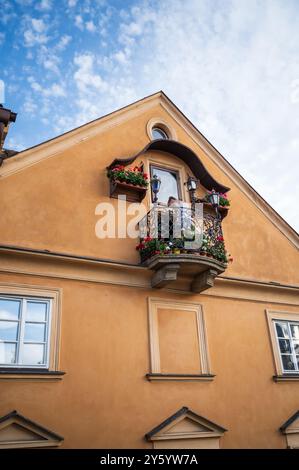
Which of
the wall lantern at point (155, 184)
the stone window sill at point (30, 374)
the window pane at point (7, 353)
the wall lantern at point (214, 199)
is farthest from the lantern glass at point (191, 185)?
the window pane at point (7, 353)

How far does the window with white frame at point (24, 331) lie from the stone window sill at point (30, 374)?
0.14 metres

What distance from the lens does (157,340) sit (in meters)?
10.1

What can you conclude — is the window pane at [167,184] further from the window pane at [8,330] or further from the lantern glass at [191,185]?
the window pane at [8,330]

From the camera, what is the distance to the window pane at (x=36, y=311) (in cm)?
903

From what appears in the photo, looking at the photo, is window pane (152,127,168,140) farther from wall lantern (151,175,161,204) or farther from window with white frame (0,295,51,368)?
window with white frame (0,295,51,368)

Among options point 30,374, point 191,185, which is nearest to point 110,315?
point 30,374

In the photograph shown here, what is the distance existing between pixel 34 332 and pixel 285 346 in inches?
269

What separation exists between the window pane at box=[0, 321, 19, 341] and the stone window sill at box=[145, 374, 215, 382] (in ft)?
9.70

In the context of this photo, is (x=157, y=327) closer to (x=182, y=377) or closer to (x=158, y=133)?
(x=182, y=377)

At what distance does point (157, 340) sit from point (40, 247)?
339 cm

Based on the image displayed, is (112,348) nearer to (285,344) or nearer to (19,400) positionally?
(19,400)
